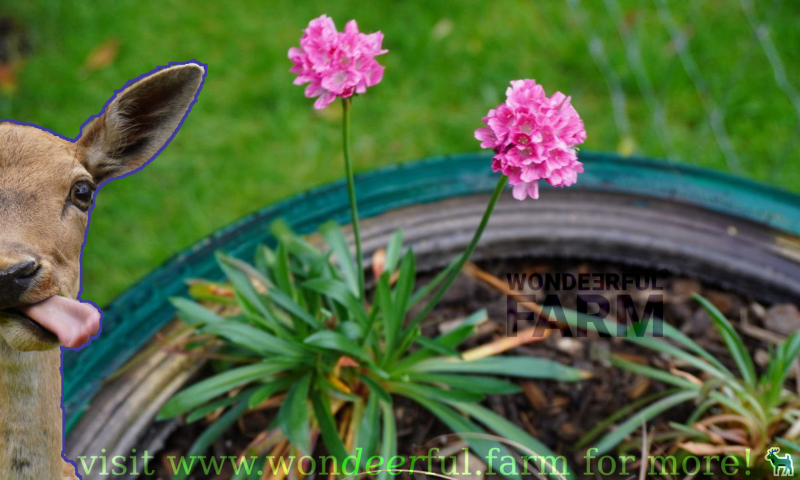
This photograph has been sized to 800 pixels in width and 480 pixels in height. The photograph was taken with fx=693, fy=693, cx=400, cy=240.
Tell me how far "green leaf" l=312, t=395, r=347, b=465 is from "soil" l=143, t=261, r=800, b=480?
0.19 metres

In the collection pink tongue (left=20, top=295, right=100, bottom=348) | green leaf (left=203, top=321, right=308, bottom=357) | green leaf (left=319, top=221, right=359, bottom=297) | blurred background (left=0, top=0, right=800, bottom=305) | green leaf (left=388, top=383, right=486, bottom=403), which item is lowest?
pink tongue (left=20, top=295, right=100, bottom=348)

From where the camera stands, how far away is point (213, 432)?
4.22 ft

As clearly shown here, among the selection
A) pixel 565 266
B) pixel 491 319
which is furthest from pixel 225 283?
pixel 565 266

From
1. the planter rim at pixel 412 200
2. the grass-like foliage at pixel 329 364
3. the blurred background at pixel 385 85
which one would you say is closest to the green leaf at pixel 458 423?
the grass-like foliage at pixel 329 364

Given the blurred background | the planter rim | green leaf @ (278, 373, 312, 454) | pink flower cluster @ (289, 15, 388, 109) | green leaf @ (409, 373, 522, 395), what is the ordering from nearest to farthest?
pink flower cluster @ (289, 15, 388, 109), green leaf @ (278, 373, 312, 454), green leaf @ (409, 373, 522, 395), the planter rim, the blurred background

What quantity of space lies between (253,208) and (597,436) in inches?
64.4

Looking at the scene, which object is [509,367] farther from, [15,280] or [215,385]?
[15,280]

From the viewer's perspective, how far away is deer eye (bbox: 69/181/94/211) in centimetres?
83

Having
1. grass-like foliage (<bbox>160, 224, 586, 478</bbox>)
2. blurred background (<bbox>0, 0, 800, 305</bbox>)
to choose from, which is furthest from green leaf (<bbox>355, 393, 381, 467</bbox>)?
blurred background (<bbox>0, 0, 800, 305</bbox>)

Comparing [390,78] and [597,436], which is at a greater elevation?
[390,78]

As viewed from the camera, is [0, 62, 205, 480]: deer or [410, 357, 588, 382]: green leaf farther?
[410, 357, 588, 382]: green leaf

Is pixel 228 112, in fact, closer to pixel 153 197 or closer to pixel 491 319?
pixel 153 197

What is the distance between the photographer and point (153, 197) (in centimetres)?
267

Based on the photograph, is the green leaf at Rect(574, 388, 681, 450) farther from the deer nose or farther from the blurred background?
the blurred background
